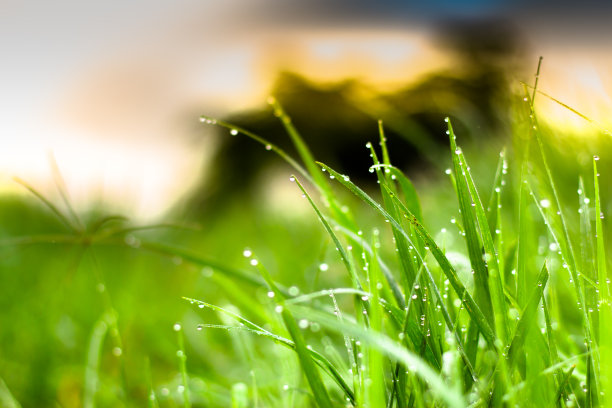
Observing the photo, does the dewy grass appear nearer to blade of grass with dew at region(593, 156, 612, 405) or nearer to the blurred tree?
blade of grass with dew at region(593, 156, 612, 405)

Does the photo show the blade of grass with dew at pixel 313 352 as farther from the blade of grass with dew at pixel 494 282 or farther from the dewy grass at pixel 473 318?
the blade of grass with dew at pixel 494 282

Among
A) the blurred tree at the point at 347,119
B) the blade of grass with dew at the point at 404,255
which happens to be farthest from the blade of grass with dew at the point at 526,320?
the blurred tree at the point at 347,119

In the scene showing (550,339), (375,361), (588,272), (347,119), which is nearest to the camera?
(375,361)

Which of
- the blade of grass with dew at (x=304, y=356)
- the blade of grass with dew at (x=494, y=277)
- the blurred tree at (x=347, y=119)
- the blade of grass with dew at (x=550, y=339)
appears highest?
the blurred tree at (x=347, y=119)

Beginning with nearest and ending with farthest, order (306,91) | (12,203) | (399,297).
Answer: (399,297) < (12,203) < (306,91)

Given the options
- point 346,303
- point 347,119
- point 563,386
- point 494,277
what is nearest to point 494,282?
point 494,277

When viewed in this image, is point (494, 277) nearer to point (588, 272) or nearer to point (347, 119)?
point (588, 272)

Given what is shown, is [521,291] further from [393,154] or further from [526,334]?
[393,154]

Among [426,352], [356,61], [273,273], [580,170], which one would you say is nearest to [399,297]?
[426,352]
